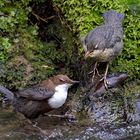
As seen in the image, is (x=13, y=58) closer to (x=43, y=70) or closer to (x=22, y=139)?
(x=43, y=70)

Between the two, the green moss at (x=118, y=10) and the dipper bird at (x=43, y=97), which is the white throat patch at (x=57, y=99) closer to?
the dipper bird at (x=43, y=97)

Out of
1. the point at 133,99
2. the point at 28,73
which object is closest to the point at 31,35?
the point at 28,73

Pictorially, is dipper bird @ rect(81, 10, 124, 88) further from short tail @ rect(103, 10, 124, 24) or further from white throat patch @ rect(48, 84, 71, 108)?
white throat patch @ rect(48, 84, 71, 108)

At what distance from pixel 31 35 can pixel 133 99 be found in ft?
7.50

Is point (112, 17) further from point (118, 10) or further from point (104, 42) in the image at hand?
point (104, 42)

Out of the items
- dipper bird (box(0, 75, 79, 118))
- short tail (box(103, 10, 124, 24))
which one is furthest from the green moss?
dipper bird (box(0, 75, 79, 118))

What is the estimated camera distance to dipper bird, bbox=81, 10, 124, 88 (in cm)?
731

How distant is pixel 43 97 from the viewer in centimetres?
656

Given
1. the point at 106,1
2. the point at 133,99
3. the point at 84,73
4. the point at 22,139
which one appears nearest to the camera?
the point at 22,139

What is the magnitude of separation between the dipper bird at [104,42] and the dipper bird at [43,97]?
700 mm

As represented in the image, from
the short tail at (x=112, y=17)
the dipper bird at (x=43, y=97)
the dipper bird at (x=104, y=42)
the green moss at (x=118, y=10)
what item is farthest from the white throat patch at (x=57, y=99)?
the short tail at (x=112, y=17)

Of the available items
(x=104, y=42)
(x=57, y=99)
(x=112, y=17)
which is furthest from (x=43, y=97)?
(x=112, y=17)

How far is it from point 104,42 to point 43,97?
1.39 meters

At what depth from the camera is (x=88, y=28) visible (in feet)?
26.0
